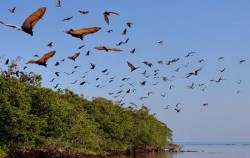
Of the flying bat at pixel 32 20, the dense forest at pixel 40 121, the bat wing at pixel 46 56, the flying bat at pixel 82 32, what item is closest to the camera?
the flying bat at pixel 32 20

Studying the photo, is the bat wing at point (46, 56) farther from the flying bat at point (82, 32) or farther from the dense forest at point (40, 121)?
the dense forest at point (40, 121)

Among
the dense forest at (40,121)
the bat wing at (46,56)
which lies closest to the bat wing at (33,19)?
the bat wing at (46,56)

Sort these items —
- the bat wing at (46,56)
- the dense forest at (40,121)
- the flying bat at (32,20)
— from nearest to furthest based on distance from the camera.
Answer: the flying bat at (32,20) → the bat wing at (46,56) → the dense forest at (40,121)

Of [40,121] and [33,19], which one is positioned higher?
[40,121]

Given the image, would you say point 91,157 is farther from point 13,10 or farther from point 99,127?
point 13,10

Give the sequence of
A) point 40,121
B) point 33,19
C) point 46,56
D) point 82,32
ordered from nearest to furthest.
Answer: point 33,19 < point 82,32 < point 46,56 < point 40,121

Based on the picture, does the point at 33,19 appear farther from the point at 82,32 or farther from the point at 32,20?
the point at 82,32

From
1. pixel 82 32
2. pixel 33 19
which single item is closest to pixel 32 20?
pixel 33 19

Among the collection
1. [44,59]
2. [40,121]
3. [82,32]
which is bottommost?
[44,59]

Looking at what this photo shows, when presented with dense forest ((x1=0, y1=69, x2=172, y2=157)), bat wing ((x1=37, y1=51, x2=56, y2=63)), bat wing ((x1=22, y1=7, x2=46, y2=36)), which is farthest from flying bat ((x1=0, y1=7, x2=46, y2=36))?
dense forest ((x1=0, y1=69, x2=172, y2=157))

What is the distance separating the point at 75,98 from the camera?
69.2 meters

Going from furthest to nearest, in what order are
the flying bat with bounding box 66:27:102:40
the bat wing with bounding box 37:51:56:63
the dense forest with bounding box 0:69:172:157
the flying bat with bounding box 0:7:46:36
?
the dense forest with bounding box 0:69:172:157
the bat wing with bounding box 37:51:56:63
the flying bat with bounding box 66:27:102:40
the flying bat with bounding box 0:7:46:36

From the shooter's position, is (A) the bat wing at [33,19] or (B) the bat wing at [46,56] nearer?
(A) the bat wing at [33,19]

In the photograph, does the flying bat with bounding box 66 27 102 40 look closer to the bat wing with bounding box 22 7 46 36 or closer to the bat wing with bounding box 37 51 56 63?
the bat wing with bounding box 37 51 56 63
